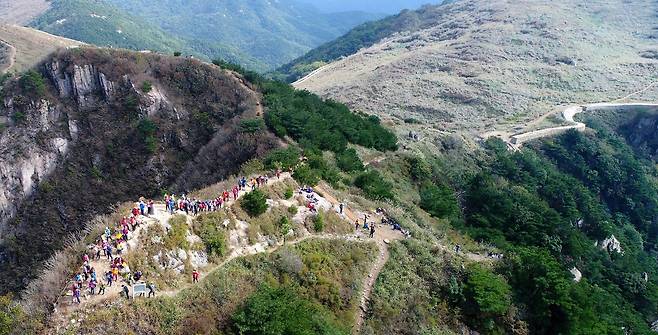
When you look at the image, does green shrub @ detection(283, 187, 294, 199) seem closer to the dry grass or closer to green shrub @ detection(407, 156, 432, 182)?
green shrub @ detection(407, 156, 432, 182)

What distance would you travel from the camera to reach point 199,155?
167ft

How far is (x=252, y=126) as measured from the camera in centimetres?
4709

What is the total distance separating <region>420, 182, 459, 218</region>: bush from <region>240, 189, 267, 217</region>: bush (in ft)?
65.3

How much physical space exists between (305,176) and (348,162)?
11.5 m

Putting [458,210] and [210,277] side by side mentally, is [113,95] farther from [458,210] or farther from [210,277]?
[210,277]

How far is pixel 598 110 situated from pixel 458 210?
2553 inches

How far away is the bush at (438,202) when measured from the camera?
1721 inches

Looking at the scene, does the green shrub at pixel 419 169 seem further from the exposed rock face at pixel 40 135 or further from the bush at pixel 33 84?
the bush at pixel 33 84

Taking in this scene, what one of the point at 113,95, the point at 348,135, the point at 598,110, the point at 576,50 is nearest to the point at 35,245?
the point at 113,95

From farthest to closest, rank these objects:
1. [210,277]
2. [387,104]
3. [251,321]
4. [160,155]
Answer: [387,104] < [160,155] < [210,277] < [251,321]

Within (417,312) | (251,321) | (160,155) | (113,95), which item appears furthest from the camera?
(113,95)

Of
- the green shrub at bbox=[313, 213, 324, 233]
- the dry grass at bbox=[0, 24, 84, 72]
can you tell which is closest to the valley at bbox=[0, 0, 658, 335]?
the green shrub at bbox=[313, 213, 324, 233]

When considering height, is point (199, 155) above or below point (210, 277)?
below

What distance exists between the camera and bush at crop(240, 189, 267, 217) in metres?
27.1
